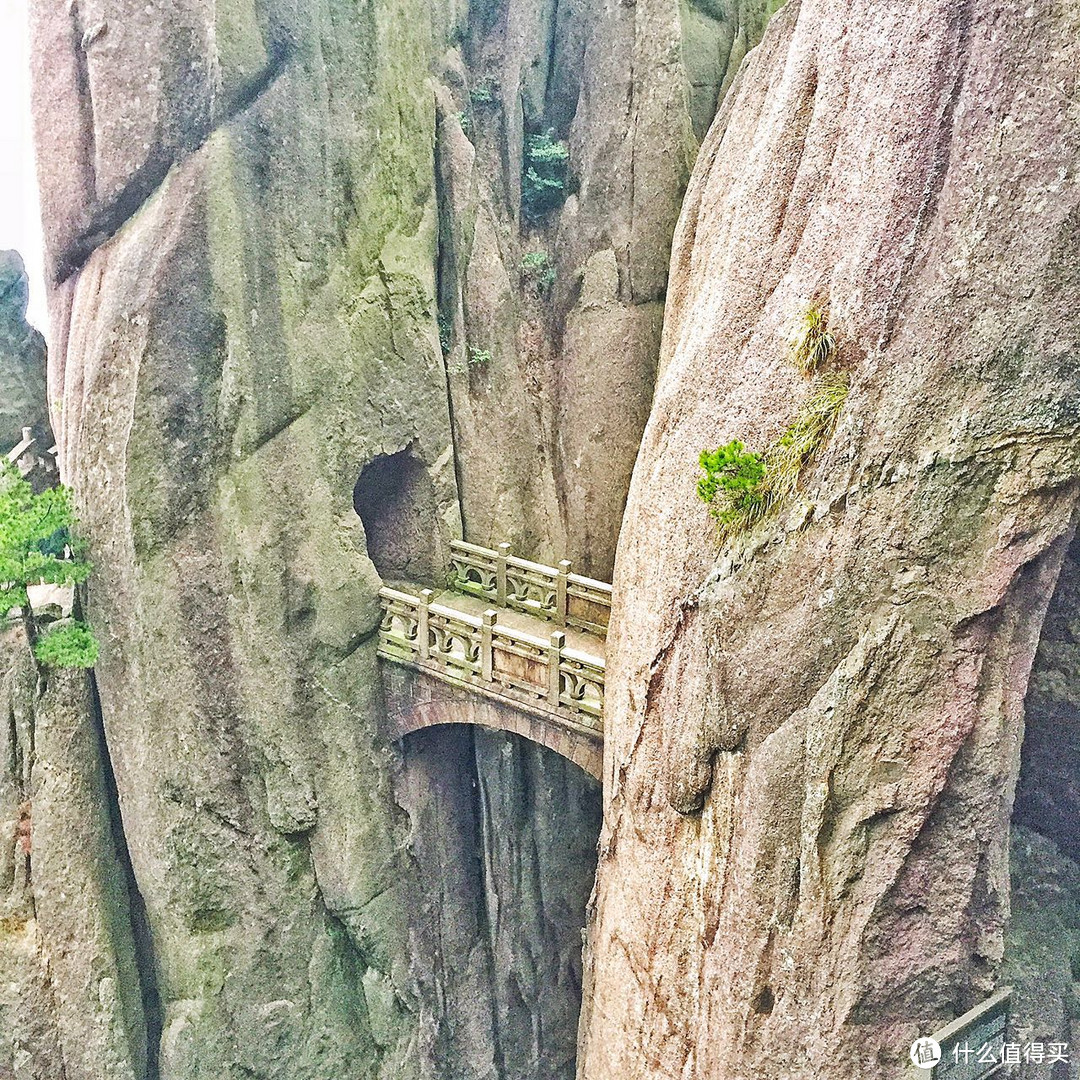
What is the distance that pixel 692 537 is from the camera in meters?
11.6

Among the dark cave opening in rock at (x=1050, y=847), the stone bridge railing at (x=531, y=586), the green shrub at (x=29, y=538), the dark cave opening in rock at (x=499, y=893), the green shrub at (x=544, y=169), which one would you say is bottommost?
the dark cave opening in rock at (x=499, y=893)

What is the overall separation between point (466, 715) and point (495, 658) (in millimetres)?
1435

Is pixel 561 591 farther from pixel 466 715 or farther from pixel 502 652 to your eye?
pixel 466 715

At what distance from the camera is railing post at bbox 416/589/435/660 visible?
15.3m

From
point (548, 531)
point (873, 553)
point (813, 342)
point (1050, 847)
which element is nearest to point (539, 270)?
point (548, 531)

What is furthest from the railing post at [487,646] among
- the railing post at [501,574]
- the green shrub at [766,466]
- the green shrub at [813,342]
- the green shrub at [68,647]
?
the green shrub at [813,342]

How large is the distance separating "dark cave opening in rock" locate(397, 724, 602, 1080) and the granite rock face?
66 millimetres

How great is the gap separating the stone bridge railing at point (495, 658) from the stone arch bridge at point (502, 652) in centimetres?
2

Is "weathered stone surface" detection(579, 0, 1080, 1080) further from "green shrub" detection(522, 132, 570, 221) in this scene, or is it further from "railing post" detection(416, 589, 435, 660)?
"green shrub" detection(522, 132, 570, 221)

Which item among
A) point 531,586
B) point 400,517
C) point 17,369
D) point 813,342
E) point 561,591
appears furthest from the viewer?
point 17,369

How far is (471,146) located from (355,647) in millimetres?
9020

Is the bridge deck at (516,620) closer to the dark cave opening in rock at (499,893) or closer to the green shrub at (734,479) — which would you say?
the dark cave opening in rock at (499,893)

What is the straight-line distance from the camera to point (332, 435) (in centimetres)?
1551

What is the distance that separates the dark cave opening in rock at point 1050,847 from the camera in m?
13.0
